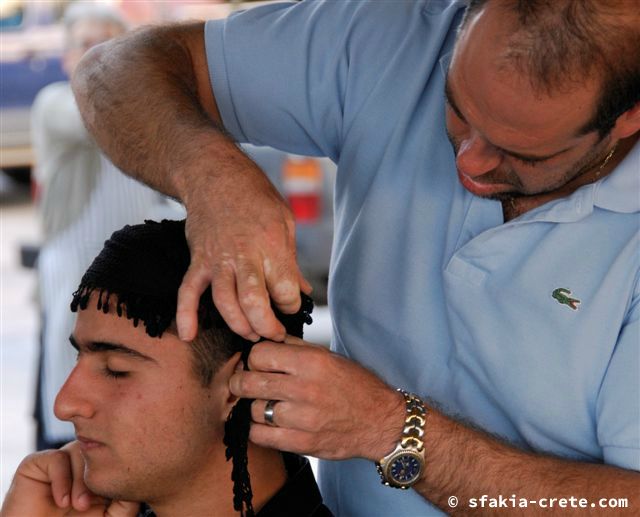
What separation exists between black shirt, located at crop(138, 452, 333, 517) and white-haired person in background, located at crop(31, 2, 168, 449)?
1.54 metres

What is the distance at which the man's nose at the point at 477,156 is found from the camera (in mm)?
1716

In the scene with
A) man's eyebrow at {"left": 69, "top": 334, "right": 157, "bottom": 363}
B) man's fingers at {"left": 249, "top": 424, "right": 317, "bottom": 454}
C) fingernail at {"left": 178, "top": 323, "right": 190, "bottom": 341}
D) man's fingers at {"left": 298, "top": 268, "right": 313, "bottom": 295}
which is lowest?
man's eyebrow at {"left": 69, "top": 334, "right": 157, "bottom": 363}

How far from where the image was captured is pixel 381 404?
5.35ft

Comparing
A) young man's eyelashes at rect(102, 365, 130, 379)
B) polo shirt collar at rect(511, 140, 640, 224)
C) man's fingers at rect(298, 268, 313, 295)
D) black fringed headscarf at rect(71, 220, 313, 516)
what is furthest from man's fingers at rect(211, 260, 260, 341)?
polo shirt collar at rect(511, 140, 640, 224)

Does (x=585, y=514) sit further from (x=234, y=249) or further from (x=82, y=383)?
(x=82, y=383)

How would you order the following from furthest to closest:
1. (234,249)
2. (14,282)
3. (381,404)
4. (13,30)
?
(13,30) < (14,282) < (381,404) < (234,249)

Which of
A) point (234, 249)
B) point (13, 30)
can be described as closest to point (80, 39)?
point (234, 249)

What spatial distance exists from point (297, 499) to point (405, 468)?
31 centimetres

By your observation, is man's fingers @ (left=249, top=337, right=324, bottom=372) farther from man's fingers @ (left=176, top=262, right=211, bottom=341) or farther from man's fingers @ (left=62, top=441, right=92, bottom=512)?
man's fingers @ (left=62, top=441, right=92, bottom=512)

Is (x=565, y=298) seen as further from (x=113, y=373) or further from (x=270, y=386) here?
(x=113, y=373)

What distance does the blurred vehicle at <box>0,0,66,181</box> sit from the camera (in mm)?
8578

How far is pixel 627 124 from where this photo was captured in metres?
1.70

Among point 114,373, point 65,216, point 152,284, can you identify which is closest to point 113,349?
point 114,373

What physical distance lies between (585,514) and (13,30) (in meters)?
7.95
